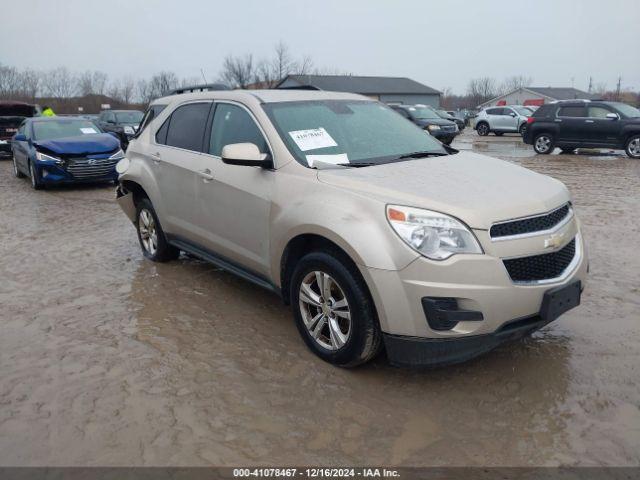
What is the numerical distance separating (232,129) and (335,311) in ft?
6.10

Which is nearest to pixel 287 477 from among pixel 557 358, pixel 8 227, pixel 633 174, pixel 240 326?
pixel 240 326

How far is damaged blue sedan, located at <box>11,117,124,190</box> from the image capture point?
10906mm

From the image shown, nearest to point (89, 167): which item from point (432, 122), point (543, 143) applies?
point (543, 143)

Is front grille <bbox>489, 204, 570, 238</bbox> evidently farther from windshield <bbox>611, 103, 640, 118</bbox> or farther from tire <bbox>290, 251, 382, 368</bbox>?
windshield <bbox>611, 103, 640, 118</bbox>

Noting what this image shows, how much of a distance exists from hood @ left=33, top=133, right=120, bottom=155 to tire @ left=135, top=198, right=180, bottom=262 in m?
5.93

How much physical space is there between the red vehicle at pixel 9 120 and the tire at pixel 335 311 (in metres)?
17.6

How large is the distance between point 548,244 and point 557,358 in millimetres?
944

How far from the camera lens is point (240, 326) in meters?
4.24

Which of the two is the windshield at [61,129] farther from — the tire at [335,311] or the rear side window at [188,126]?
the tire at [335,311]

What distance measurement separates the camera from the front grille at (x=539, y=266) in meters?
2.99

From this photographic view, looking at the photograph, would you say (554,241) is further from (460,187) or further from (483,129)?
(483,129)

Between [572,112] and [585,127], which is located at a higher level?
[572,112]

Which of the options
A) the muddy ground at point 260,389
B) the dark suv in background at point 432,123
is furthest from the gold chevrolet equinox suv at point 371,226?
the dark suv in background at point 432,123

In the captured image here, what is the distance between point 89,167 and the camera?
11.1m
